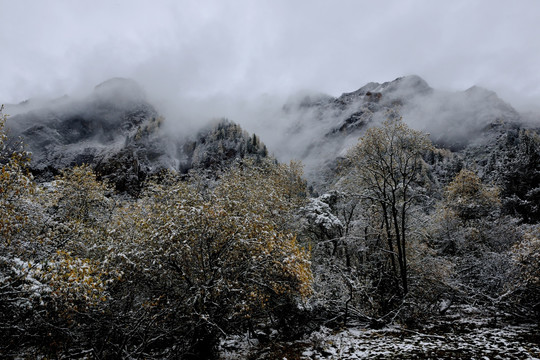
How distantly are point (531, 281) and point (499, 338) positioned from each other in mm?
4029

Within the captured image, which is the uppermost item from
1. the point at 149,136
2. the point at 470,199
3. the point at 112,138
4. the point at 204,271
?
the point at 112,138

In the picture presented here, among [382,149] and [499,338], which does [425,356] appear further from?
[382,149]

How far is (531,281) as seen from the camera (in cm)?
1204

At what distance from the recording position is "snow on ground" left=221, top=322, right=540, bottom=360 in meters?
8.73

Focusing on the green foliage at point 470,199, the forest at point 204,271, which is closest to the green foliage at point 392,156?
the forest at point 204,271

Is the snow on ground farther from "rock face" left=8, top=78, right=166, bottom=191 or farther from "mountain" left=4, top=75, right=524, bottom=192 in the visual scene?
"rock face" left=8, top=78, right=166, bottom=191

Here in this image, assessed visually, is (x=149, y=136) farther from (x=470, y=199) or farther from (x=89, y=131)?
(x=470, y=199)

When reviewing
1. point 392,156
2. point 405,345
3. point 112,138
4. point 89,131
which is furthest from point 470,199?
point 89,131

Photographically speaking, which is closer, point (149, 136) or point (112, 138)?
point (149, 136)

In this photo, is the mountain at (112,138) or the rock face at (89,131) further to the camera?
the mountain at (112,138)

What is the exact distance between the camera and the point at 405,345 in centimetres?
985

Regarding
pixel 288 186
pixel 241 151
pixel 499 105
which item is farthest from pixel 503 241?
pixel 499 105

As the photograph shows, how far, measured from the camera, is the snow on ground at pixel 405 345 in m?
8.73

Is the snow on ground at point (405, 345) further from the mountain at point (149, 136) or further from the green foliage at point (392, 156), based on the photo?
the mountain at point (149, 136)
